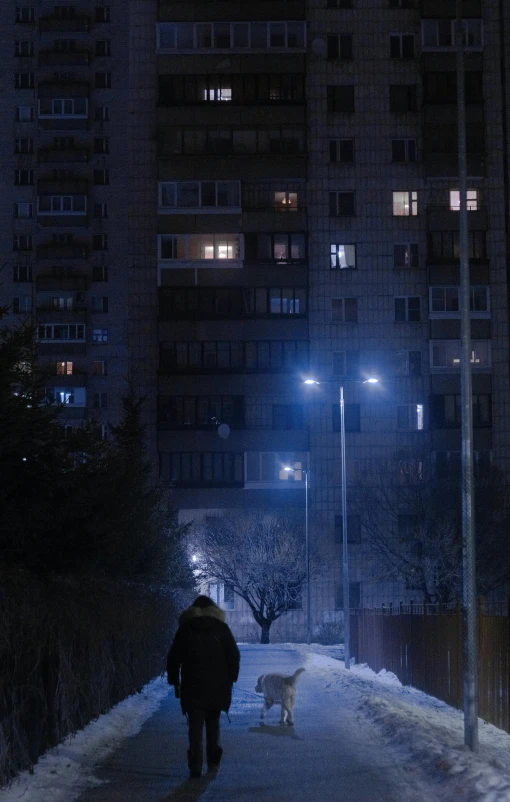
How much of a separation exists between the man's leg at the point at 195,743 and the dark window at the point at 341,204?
2712 inches

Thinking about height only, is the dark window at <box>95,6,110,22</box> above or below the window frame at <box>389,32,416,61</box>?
above

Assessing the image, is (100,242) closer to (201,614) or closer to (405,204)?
(405,204)

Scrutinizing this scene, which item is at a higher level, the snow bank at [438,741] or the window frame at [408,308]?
the window frame at [408,308]

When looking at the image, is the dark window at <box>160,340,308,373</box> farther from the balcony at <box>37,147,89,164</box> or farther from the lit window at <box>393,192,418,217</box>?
the balcony at <box>37,147,89,164</box>

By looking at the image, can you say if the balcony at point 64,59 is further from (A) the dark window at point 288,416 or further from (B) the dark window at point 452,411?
(B) the dark window at point 452,411

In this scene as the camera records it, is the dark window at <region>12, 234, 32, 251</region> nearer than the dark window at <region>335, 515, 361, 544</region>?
No

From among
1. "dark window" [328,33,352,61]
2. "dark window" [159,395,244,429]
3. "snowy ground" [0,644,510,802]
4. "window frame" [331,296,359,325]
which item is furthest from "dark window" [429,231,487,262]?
"snowy ground" [0,644,510,802]

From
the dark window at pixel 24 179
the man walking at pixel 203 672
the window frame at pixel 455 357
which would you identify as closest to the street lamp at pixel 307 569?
the window frame at pixel 455 357

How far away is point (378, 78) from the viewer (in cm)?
8212

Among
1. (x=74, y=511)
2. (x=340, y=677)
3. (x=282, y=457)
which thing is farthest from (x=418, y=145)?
(x=74, y=511)

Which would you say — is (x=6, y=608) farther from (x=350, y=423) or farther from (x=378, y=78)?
(x=378, y=78)

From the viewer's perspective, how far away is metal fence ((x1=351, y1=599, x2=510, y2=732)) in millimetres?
20109

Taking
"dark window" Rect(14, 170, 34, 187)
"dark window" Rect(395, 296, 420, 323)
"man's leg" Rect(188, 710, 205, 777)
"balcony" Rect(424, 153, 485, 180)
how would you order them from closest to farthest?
1. "man's leg" Rect(188, 710, 205, 777)
2. "dark window" Rect(395, 296, 420, 323)
3. "balcony" Rect(424, 153, 485, 180)
4. "dark window" Rect(14, 170, 34, 187)

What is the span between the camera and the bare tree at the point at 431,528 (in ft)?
232
